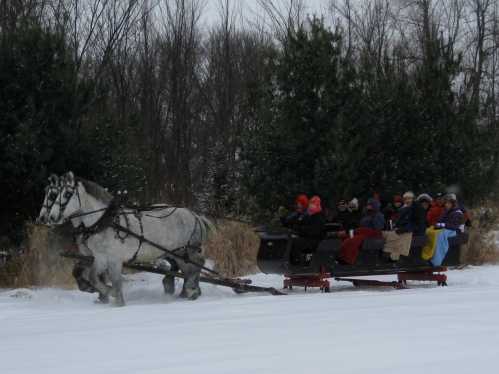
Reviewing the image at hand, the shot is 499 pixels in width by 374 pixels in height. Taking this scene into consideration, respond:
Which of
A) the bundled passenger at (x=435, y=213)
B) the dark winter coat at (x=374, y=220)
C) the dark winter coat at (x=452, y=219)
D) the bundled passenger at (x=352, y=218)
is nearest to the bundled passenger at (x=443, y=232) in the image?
the dark winter coat at (x=452, y=219)

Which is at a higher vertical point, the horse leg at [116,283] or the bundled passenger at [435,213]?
the bundled passenger at [435,213]

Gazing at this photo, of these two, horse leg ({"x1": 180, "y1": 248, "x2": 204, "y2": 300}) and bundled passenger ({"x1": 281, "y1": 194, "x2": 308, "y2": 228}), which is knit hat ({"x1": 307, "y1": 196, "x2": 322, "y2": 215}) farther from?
horse leg ({"x1": 180, "y1": 248, "x2": 204, "y2": 300})

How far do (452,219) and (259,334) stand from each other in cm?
596

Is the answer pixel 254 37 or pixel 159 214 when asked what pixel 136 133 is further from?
pixel 254 37

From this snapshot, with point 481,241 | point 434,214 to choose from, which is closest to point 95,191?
point 434,214

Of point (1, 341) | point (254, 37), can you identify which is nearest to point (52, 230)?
point (1, 341)

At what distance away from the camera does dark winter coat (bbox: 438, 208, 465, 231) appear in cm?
1263

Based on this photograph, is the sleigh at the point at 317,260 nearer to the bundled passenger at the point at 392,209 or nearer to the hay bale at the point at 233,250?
the bundled passenger at the point at 392,209

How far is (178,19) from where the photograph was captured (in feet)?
90.2

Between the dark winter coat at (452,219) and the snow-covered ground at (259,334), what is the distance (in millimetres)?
1562

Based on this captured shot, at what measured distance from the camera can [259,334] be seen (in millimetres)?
7629

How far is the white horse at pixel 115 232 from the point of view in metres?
10.3

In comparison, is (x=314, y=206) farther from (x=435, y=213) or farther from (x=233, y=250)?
(x=233, y=250)

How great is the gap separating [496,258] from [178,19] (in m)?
15.0
